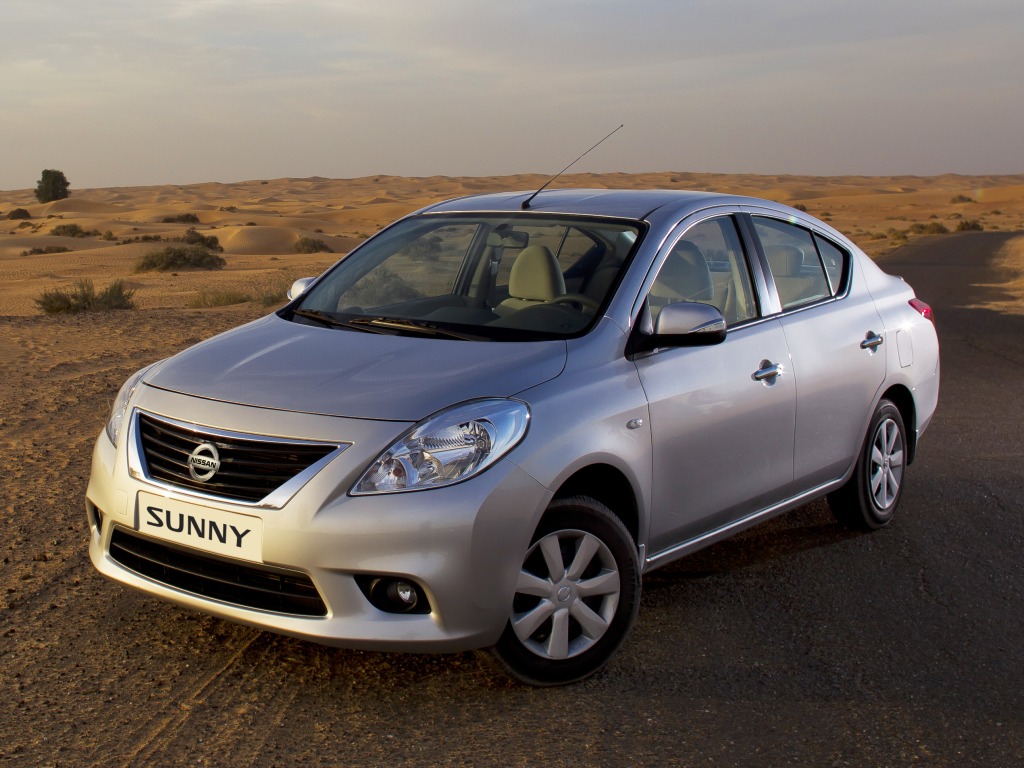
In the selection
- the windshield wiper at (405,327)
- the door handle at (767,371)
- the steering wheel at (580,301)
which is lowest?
the door handle at (767,371)

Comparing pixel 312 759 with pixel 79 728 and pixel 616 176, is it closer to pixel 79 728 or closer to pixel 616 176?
pixel 79 728

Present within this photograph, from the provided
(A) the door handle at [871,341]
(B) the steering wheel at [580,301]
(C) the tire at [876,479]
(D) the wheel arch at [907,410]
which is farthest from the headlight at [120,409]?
(D) the wheel arch at [907,410]

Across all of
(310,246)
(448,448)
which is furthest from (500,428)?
(310,246)

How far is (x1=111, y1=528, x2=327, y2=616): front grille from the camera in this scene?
3672 millimetres

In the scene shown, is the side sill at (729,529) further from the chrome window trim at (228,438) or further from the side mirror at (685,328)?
the chrome window trim at (228,438)

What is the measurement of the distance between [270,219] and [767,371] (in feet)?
215

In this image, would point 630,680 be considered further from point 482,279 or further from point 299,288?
point 299,288

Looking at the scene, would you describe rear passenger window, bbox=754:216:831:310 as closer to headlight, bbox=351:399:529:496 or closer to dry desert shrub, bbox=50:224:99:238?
headlight, bbox=351:399:529:496

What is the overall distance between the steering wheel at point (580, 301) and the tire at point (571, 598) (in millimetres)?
881

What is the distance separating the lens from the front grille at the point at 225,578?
3.67 m

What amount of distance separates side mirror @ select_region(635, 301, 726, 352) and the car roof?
70 cm

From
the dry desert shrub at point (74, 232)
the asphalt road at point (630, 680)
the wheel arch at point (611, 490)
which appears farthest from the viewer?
the dry desert shrub at point (74, 232)

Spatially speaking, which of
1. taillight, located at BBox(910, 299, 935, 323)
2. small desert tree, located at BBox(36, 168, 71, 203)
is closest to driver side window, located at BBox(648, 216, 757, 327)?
taillight, located at BBox(910, 299, 935, 323)

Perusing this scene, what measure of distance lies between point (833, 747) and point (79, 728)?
92.4 inches
